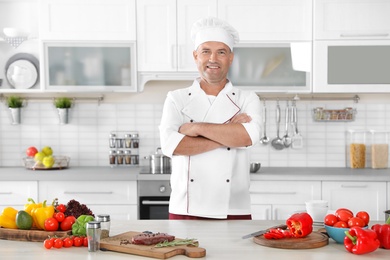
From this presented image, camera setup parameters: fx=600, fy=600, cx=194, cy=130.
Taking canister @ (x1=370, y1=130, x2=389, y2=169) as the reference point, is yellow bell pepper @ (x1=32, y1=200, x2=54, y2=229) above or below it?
below

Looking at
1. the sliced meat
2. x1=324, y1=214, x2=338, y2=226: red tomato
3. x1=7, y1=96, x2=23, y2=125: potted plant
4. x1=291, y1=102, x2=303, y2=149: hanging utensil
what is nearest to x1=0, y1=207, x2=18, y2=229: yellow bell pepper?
the sliced meat

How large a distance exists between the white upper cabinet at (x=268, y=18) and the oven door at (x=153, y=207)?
1473 millimetres

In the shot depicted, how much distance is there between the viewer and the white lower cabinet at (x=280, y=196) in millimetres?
4605

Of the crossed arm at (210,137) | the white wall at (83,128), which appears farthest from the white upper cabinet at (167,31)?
the crossed arm at (210,137)

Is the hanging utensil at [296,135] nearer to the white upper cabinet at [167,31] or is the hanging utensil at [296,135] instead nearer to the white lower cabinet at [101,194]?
the white upper cabinet at [167,31]

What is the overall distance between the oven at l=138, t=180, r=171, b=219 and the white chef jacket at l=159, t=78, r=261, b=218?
130 cm

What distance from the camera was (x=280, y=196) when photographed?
4.61 meters

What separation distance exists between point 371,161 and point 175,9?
212 cm

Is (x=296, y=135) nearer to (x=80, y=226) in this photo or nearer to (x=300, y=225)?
(x=300, y=225)

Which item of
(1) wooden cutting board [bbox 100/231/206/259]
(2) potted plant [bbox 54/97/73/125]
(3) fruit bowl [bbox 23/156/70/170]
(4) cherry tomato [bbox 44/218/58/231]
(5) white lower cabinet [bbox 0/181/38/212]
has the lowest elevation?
(5) white lower cabinet [bbox 0/181/38/212]

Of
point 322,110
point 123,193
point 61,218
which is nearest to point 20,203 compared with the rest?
point 123,193

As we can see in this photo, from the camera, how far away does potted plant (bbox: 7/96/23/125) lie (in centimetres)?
515

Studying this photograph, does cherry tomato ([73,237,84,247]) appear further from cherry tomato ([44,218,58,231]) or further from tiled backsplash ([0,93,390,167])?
tiled backsplash ([0,93,390,167])

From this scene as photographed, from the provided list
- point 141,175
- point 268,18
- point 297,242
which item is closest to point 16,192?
point 141,175
